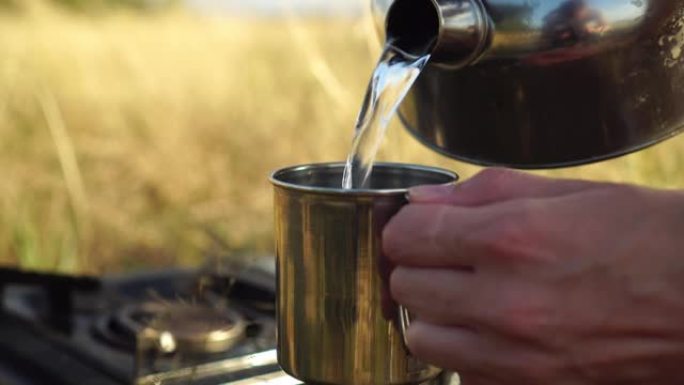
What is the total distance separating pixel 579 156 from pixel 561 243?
0.87 ft

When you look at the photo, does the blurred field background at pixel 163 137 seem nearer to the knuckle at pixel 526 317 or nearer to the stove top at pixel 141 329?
the stove top at pixel 141 329

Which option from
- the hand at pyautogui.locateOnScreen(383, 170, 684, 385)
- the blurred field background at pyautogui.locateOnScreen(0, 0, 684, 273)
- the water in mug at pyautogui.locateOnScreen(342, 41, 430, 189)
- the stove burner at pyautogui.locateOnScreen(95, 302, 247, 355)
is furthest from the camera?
the blurred field background at pyautogui.locateOnScreen(0, 0, 684, 273)

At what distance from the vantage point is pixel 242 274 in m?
1.07

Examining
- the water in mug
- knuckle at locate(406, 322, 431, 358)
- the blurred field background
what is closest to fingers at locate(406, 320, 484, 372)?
Answer: knuckle at locate(406, 322, 431, 358)

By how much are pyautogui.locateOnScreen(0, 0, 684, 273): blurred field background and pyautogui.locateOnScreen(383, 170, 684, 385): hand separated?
0.60 meters

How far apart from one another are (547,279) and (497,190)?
0.05 m

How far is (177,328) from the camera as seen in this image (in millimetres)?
865

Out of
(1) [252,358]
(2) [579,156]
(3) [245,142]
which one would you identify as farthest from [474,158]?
(3) [245,142]

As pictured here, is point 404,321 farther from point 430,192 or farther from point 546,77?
point 546,77

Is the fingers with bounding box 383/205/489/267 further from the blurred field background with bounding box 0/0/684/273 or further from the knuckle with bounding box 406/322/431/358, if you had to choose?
the blurred field background with bounding box 0/0/684/273

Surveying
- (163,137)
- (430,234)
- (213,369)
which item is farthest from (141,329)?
(163,137)

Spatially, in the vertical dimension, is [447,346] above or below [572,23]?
below

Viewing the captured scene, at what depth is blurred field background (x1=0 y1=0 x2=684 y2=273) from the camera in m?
1.47

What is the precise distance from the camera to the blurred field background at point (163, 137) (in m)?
1.47
